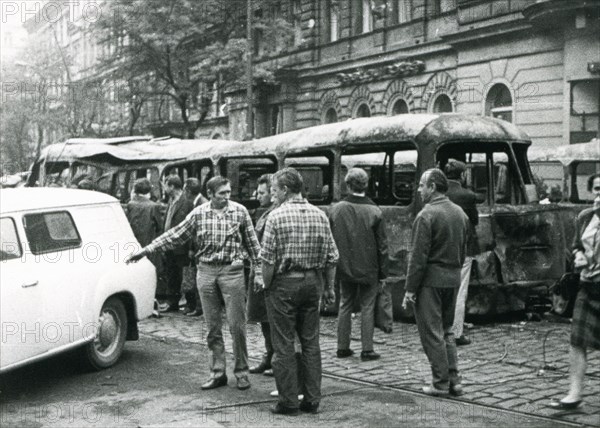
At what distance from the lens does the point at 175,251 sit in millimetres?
12234

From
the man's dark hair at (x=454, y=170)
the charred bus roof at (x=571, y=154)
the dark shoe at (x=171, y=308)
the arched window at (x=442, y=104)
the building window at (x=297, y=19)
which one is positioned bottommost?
the dark shoe at (x=171, y=308)

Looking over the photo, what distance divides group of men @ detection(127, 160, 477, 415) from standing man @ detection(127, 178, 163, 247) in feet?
15.4

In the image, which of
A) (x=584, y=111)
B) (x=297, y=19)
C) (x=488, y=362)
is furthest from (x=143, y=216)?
(x=297, y=19)

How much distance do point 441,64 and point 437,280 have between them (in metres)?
19.0

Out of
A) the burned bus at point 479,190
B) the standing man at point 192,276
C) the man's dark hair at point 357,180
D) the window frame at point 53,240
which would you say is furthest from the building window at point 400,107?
the window frame at point 53,240

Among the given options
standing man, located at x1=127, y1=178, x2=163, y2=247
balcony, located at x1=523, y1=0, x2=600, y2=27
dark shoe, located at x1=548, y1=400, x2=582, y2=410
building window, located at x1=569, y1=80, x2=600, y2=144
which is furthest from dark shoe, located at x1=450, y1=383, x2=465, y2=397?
building window, located at x1=569, y1=80, x2=600, y2=144

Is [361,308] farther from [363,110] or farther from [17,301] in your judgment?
[363,110]

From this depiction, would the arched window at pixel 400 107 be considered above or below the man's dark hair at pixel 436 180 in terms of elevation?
above

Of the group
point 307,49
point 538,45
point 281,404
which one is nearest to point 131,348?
point 281,404

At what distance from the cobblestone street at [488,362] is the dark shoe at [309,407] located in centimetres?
112

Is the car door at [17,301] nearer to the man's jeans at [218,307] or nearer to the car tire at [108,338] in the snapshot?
the car tire at [108,338]

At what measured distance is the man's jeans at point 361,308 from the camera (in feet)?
28.8

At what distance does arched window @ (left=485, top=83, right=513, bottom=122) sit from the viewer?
906 inches

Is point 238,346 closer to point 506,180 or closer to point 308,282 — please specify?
point 308,282
